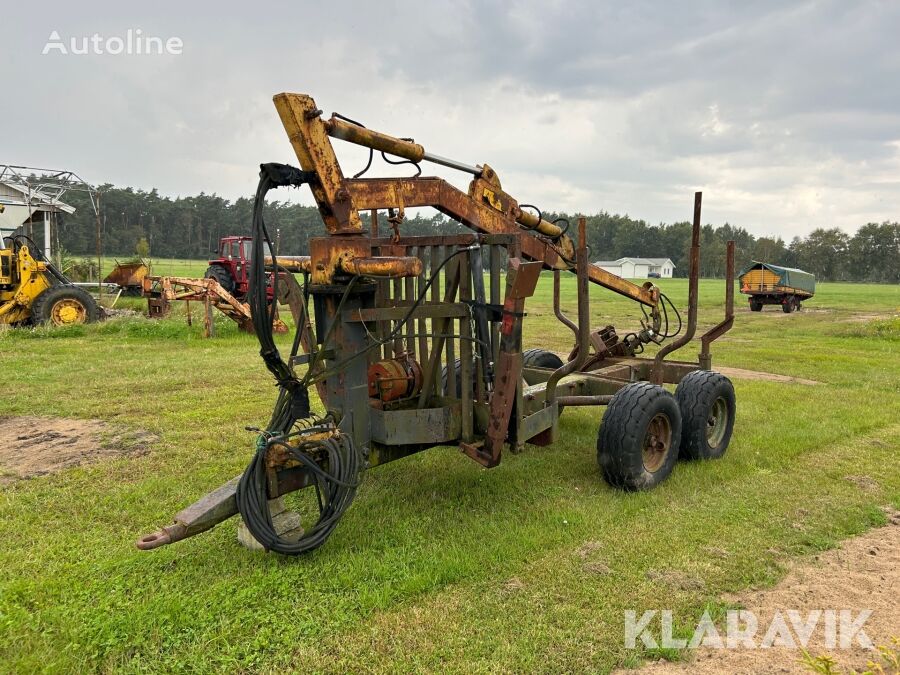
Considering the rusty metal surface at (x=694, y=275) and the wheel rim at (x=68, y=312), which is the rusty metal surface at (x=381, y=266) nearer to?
the rusty metal surface at (x=694, y=275)

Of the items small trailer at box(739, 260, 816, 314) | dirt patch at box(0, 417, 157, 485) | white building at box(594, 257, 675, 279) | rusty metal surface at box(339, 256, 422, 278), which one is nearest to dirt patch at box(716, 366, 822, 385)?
rusty metal surface at box(339, 256, 422, 278)

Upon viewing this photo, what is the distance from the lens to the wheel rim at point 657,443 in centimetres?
496

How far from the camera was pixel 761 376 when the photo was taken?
384 inches

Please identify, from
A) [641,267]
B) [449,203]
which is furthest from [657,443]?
[641,267]

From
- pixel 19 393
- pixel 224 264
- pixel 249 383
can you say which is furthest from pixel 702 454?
pixel 224 264

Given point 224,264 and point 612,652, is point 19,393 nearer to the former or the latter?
point 612,652

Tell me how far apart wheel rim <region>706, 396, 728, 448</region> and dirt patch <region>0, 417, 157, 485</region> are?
534 centimetres

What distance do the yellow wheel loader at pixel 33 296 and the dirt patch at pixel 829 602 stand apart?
572 inches

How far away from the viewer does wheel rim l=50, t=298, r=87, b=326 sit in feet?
44.6

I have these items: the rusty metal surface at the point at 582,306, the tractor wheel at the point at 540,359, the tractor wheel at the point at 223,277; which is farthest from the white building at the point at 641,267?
the rusty metal surface at the point at 582,306

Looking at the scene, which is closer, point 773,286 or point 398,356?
→ point 398,356

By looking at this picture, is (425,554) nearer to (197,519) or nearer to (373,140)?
(197,519)

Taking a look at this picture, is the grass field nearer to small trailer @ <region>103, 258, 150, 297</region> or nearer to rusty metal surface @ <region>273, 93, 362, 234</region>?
rusty metal surface @ <region>273, 93, 362, 234</region>

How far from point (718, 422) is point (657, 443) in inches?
46.2
